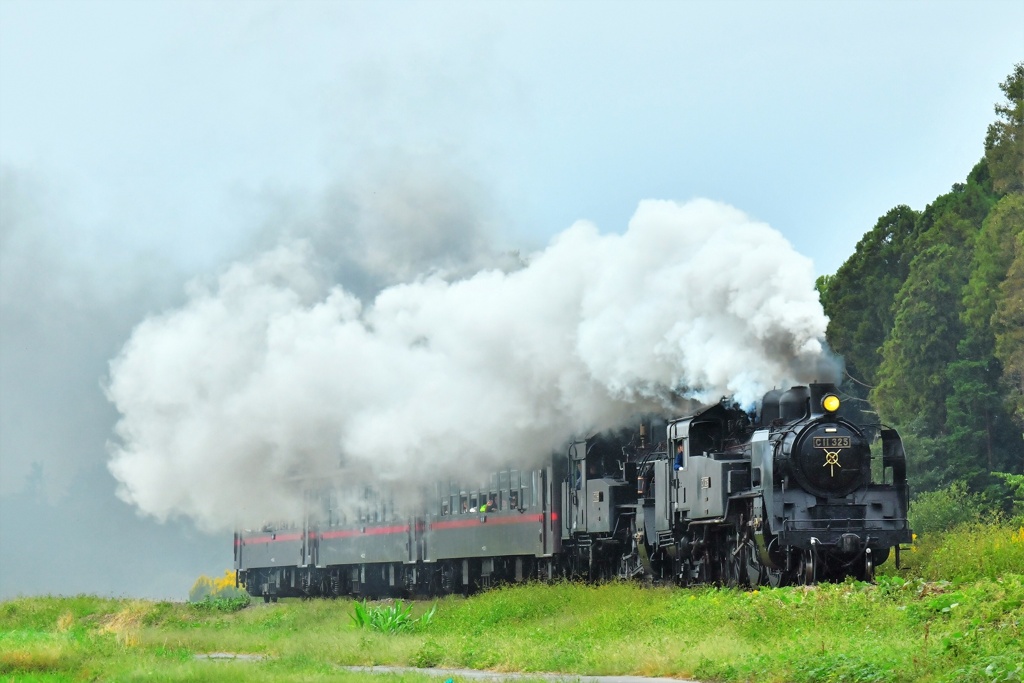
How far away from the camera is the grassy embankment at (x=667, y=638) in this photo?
625 inches

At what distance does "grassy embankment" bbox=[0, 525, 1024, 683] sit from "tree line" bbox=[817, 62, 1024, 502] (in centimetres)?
2448

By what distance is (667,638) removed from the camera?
19.5 m

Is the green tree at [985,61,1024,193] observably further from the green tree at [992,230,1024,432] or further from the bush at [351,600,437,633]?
the bush at [351,600,437,633]

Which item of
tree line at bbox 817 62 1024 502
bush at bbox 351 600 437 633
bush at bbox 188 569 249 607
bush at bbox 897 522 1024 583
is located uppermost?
tree line at bbox 817 62 1024 502

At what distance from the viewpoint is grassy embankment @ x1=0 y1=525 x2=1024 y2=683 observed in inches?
625

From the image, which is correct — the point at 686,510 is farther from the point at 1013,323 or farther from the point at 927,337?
the point at 927,337

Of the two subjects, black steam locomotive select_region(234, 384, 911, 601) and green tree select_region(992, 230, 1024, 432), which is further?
green tree select_region(992, 230, 1024, 432)

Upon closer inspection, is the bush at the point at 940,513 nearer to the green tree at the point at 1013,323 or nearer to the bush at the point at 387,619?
the green tree at the point at 1013,323

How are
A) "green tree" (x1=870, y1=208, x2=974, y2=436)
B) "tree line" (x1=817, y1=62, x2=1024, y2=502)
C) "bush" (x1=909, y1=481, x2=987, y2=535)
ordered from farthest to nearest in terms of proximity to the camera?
"green tree" (x1=870, y1=208, x2=974, y2=436) → "tree line" (x1=817, y1=62, x2=1024, y2=502) → "bush" (x1=909, y1=481, x2=987, y2=535)

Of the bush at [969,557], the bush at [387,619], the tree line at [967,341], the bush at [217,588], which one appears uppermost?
the tree line at [967,341]

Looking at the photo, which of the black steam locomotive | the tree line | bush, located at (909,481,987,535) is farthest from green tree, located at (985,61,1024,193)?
the black steam locomotive

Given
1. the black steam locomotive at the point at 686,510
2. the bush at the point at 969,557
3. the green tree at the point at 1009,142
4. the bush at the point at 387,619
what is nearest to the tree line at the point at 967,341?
the green tree at the point at 1009,142

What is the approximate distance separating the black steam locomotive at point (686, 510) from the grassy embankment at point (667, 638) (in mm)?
1156

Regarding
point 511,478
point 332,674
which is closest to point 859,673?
point 332,674
